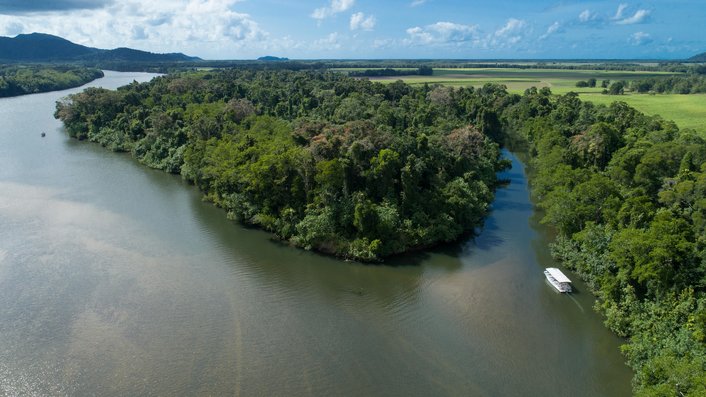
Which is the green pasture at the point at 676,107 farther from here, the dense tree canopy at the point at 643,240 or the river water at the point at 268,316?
the river water at the point at 268,316

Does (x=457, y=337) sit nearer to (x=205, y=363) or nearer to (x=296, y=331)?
(x=296, y=331)

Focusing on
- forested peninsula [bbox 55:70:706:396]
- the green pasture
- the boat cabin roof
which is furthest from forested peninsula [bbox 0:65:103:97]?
the green pasture

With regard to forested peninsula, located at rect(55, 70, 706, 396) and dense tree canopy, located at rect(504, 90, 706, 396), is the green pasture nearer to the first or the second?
forested peninsula, located at rect(55, 70, 706, 396)

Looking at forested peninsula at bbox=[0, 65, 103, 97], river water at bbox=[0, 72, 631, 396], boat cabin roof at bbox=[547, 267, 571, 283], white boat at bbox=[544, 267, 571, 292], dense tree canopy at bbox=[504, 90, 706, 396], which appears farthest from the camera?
forested peninsula at bbox=[0, 65, 103, 97]

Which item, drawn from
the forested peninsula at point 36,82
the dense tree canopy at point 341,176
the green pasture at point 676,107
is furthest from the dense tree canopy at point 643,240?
the forested peninsula at point 36,82

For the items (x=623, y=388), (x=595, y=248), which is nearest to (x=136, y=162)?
(x=595, y=248)

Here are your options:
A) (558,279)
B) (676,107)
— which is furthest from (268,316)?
(676,107)
